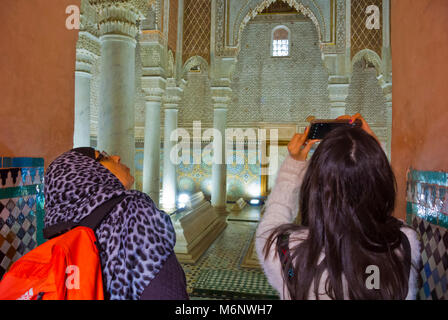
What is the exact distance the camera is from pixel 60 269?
72 cm

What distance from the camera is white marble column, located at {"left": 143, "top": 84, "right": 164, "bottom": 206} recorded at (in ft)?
19.1

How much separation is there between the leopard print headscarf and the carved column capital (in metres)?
2.72

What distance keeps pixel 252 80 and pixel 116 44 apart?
6607 millimetres

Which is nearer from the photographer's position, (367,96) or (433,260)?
(433,260)

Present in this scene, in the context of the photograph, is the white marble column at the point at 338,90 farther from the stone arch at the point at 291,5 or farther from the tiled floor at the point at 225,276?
the tiled floor at the point at 225,276

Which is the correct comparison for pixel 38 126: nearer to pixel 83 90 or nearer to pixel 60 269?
pixel 60 269

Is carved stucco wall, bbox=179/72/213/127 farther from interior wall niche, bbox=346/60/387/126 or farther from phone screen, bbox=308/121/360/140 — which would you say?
phone screen, bbox=308/121/360/140

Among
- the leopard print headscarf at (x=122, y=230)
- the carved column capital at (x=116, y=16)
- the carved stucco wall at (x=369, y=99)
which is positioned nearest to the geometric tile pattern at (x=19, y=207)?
the leopard print headscarf at (x=122, y=230)

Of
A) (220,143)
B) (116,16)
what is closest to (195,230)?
(220,143)

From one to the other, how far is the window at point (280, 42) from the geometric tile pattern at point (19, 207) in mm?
8668

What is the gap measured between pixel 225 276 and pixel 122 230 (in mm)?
2851

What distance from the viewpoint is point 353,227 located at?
0.69 meters

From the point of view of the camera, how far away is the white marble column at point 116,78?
3.13m

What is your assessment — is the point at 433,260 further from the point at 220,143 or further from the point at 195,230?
the point at 220,143
